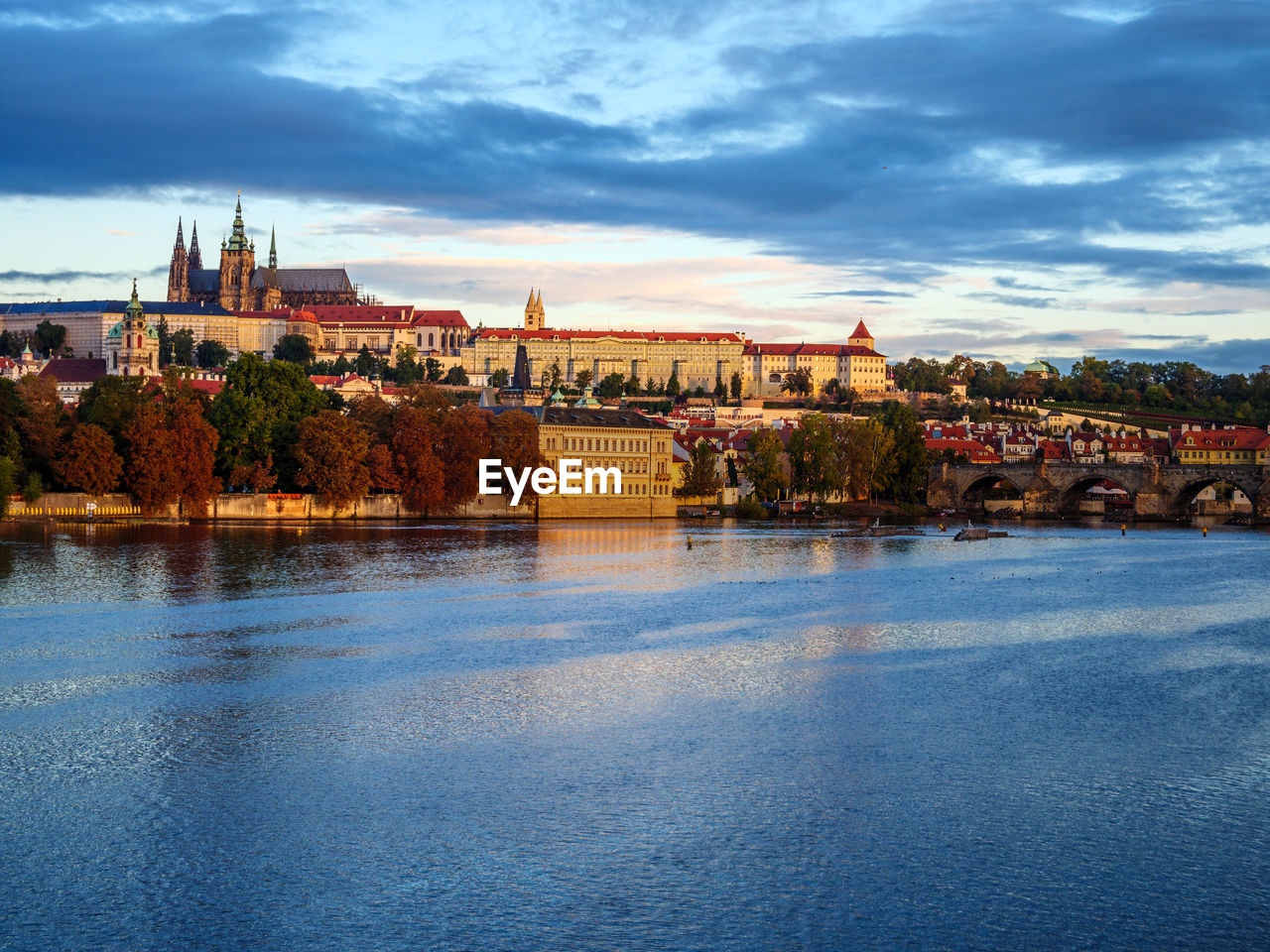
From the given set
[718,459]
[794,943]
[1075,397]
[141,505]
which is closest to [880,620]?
[794,943]

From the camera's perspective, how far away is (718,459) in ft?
251

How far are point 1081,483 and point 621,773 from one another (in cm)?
6281

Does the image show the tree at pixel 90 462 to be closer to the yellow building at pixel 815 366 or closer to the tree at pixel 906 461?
the tree at pixel 906 461

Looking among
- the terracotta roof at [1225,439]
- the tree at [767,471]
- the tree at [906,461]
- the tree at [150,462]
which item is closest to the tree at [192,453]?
the tree at [150,462]

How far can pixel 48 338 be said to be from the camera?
144875 mm

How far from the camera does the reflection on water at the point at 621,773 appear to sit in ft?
34.4

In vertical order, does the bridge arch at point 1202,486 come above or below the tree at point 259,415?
below

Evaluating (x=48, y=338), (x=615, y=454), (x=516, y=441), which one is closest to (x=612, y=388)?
(x=48, y=338)

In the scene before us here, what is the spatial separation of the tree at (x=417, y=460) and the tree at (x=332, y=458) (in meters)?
1.84

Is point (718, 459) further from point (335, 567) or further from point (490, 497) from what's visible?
point (335, 567)

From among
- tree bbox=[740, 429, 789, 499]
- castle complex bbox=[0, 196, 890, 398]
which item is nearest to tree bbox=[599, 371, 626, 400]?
castle complex bbox=[0, 196, 890, 398]

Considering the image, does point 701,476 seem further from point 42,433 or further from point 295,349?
point 295,349

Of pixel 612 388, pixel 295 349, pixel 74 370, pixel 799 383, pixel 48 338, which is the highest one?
pixel 48 338

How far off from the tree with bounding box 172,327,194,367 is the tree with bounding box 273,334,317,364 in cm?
866
